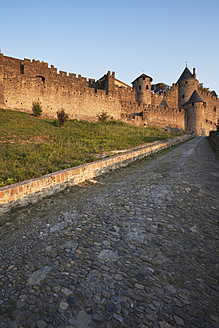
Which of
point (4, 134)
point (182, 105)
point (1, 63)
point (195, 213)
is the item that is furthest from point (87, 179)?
point (182, 105)

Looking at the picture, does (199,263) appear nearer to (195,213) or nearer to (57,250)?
(195,213)

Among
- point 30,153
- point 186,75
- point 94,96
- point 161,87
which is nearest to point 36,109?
point 94,96

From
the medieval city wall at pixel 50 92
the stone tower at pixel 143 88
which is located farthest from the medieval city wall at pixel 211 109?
the medieval city wall at pixel 50 92

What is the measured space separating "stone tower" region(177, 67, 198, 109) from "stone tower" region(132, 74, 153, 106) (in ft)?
41.4

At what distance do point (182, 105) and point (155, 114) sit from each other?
13.4 metres

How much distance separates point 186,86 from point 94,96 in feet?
94.4

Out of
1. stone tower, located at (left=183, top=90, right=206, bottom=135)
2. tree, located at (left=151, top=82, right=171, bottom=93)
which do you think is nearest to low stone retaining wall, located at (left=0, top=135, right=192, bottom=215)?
stone tower, located at (left=183, top=90, right=206, bottom=135)

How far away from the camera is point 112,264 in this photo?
2.20 metres

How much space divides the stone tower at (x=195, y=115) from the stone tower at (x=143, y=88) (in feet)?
35.0

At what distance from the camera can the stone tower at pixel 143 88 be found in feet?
116

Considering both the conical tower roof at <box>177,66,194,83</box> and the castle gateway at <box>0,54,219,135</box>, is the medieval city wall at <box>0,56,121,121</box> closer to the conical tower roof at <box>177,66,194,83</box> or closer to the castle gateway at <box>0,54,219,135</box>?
the castle gateway at <box>0,54,219,135</box>

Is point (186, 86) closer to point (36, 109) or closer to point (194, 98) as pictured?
point (194, 98)

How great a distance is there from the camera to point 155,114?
3397 centimetres

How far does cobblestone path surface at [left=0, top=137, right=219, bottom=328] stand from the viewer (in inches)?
63.2
